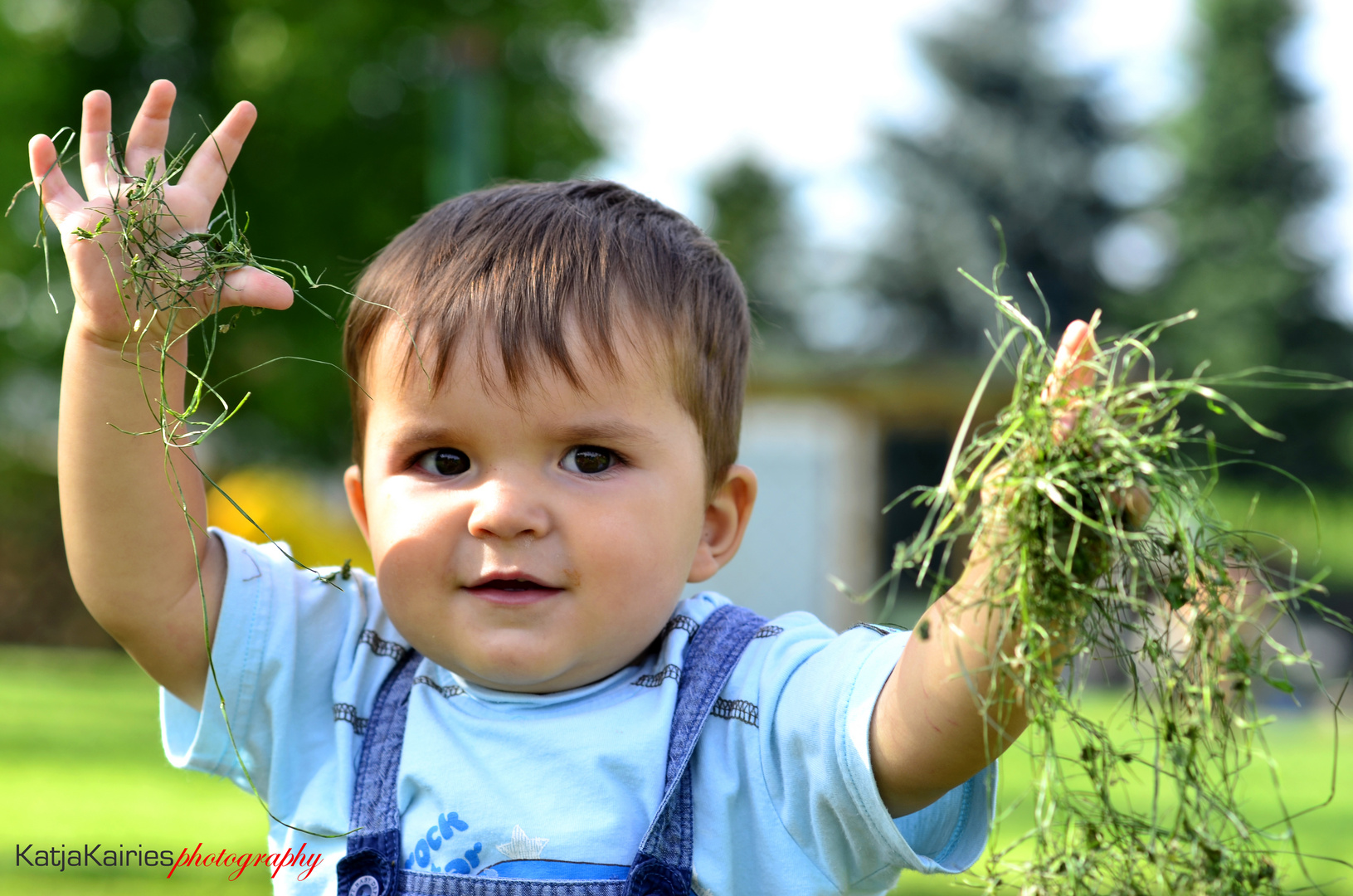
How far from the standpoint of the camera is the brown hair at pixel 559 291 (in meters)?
1.93

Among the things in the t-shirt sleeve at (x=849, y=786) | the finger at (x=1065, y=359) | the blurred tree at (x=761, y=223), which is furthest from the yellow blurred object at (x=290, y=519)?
the blurred tree at (x=761, y=223)

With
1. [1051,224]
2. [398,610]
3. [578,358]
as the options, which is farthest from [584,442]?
[1051,224]

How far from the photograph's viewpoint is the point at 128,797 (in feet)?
18.0

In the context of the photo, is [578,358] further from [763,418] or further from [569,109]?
[763,418]

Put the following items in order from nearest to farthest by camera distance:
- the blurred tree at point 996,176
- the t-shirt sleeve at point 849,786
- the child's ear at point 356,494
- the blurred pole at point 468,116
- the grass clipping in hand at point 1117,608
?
1. the grass clipping in hand at point 1117,608
2. the t-shirt sleeve at point 849,786
3. the child's ear at point 356,494
4. the blurred pole at point 468,116
5. the blurred tree at point 996,176

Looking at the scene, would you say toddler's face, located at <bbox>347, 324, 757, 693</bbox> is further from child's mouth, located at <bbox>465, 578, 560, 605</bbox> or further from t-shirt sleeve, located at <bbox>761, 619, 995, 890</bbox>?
t-shirt sleeve, located at <bbox>761, 619, 995, 890</bbox>

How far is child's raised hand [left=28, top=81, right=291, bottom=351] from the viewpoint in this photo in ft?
5.95

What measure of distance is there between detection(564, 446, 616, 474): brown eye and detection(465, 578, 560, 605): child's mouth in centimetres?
19

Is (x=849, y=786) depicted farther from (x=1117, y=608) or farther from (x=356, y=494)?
(x=356, y=494)

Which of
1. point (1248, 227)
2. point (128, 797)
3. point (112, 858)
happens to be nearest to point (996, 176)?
point (1248, 227)

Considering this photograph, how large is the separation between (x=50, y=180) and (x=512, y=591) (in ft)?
3.08

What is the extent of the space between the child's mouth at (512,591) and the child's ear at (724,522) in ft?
1.10

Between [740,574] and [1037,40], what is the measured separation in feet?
82.1

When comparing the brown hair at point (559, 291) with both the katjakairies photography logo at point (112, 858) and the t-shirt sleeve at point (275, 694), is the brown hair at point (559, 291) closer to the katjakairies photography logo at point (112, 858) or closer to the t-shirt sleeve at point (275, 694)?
the t-shirt sleeve at point (275, 694)
